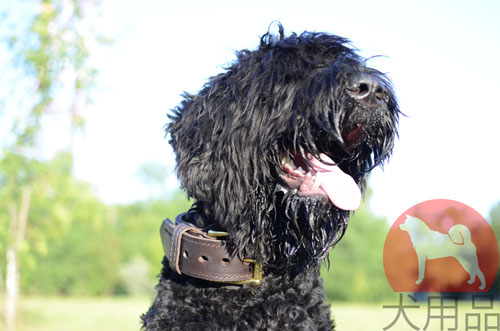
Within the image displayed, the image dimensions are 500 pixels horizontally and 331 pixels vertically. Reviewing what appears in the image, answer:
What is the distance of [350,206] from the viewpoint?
241 centimetres

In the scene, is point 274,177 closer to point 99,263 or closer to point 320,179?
point 320,179

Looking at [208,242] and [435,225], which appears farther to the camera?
[435,225]

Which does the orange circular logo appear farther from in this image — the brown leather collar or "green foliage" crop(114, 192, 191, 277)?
"green foliage" crop(114, 192, 191, 277)

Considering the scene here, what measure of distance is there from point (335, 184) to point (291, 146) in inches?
11.6

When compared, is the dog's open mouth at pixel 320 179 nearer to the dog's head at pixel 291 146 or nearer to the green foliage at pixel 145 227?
the dog's head at pixel 291 146

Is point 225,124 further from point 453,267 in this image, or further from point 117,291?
point 117,291

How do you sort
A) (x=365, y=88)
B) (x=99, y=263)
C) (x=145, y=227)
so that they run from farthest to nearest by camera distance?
1. (x=145, y=227)
2. (x=99, y=263)
3. (x=365, y=88)

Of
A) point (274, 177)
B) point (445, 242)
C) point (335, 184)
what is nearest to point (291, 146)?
point (274, 177)

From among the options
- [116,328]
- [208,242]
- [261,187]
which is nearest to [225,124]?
[261,187]

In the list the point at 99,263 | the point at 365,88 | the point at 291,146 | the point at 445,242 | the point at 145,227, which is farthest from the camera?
the point at 145,227

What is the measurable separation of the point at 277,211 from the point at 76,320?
54.8 feet

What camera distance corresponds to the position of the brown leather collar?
2.47 meters

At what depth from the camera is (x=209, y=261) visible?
8.13 ft

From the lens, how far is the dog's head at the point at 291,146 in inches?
91.0
